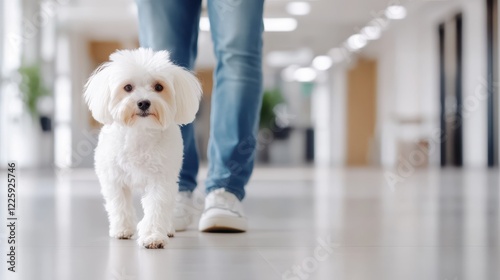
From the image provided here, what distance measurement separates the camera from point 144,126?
66.1 inches

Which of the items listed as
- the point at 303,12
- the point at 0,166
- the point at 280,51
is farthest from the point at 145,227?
the point at 280,51

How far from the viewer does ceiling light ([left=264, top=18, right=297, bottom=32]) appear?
14281 mm

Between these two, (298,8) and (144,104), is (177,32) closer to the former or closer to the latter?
(144,104)

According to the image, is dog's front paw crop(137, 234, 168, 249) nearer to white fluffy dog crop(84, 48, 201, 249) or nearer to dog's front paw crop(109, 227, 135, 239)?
white fluffy dog crop(84, 48, 201, 249)

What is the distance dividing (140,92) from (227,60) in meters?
0.54

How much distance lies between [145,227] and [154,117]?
262 millimetres

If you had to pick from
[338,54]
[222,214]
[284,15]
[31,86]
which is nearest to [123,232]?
[222,214]

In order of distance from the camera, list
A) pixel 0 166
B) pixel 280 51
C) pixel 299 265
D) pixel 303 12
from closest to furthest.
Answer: pixel 299 265, pixel 0 166, pixel 303 12, pixel 280 51

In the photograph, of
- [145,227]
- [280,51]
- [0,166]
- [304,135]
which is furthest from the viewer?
[304,135]

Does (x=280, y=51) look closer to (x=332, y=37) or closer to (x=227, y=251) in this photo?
(x=332, y=37)

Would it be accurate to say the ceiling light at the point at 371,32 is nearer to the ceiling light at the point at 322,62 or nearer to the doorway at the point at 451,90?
the doorway at the point at 451,90

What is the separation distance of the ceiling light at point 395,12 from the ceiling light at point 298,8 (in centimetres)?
147

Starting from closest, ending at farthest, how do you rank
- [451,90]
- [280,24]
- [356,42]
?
[451,90], [280,24], [356,42]

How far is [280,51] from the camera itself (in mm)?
19406
